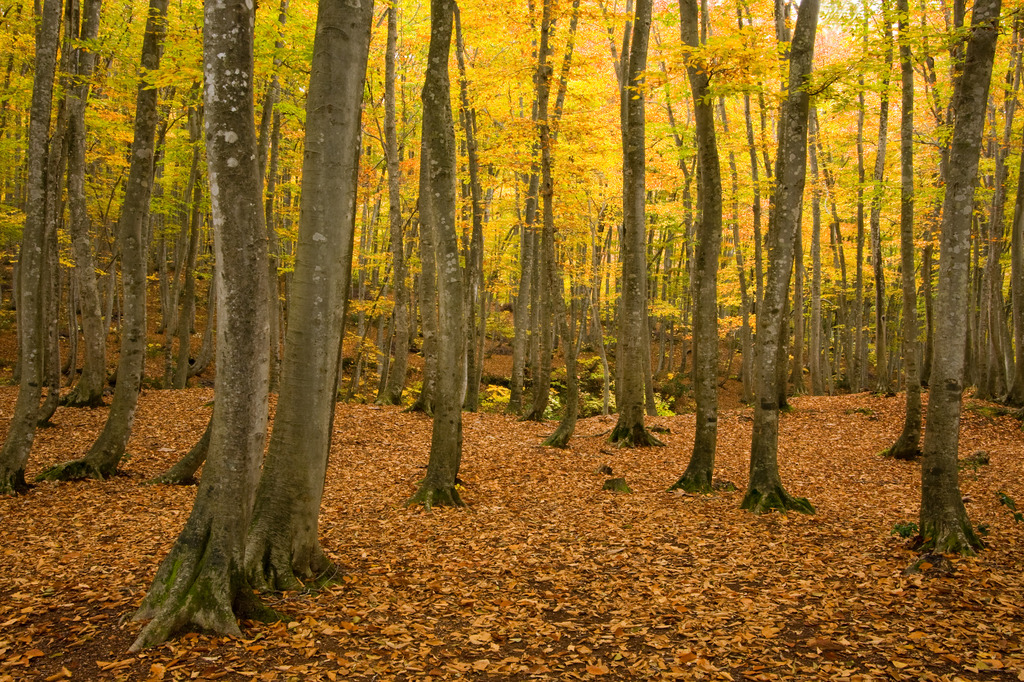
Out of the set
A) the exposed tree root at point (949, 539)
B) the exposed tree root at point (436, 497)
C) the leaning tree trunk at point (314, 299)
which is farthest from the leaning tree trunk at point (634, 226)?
the leaning tree trunk at point (314, 299)

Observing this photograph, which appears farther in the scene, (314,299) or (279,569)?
(279,569)

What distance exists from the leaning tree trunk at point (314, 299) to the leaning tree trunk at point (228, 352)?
441 mm

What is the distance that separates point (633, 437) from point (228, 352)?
360 inches

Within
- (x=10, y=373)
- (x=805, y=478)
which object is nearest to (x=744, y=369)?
(x=805, y=478)

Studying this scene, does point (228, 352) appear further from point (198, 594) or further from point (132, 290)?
point (132, 290)

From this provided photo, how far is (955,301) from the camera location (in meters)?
5.64

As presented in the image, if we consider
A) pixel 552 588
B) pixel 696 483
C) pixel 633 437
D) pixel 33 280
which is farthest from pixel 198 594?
pixel 633 437

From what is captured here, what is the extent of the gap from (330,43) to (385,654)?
457cm

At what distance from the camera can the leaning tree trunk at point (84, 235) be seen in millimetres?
9906

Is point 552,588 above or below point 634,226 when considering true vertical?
below

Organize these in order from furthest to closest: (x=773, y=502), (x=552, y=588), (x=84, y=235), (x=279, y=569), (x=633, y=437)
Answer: (x=84, y=235) → (x=633, y=437) → (x=773, y=502) → (x=552, y=588) → (x=279, y=569)

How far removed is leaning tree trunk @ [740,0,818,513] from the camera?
293 inches

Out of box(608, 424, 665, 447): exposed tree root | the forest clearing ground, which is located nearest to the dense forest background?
box(608, 424, 665, 447): exposed tree root

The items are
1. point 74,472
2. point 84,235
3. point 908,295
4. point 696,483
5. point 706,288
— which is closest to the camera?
point 74,472
